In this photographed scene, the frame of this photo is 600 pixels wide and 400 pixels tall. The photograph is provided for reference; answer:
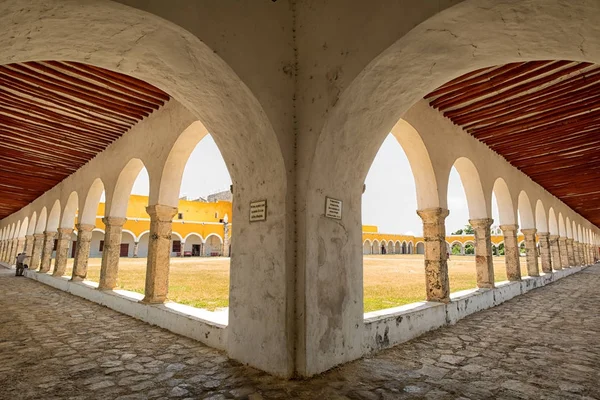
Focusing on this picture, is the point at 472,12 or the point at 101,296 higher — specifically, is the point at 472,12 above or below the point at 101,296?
above

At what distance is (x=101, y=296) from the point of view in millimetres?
7363

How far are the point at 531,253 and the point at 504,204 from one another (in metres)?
3.03

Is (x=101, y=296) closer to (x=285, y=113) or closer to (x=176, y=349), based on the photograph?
(x=176, y=349)

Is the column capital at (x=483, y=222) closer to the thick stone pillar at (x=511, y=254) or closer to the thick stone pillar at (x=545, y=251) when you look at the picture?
the thick stone pillar at (x=511, y=254)

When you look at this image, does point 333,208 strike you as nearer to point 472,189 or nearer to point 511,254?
point 472,189

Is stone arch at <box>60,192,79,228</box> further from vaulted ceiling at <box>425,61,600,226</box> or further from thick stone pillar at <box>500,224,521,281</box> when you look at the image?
thick stone pillar at <box>500,224,521,281</box>

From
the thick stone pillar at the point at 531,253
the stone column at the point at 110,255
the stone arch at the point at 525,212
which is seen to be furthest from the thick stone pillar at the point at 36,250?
the thick stone pillar at the point at 531,253

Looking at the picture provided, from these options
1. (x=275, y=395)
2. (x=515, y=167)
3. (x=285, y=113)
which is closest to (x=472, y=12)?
(x=285, y=113)

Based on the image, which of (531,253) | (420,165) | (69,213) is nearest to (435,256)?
(420,165)

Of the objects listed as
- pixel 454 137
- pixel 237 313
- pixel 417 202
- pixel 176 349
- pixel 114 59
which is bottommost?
pixel 176 349

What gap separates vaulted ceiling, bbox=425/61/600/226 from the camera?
5188mm

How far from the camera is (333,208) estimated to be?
138 inches

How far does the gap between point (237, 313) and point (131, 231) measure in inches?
1286

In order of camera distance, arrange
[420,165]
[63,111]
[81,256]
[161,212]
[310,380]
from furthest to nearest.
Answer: [81,256] → [63,111] → [420,165] → [161,212] → [310,380]
